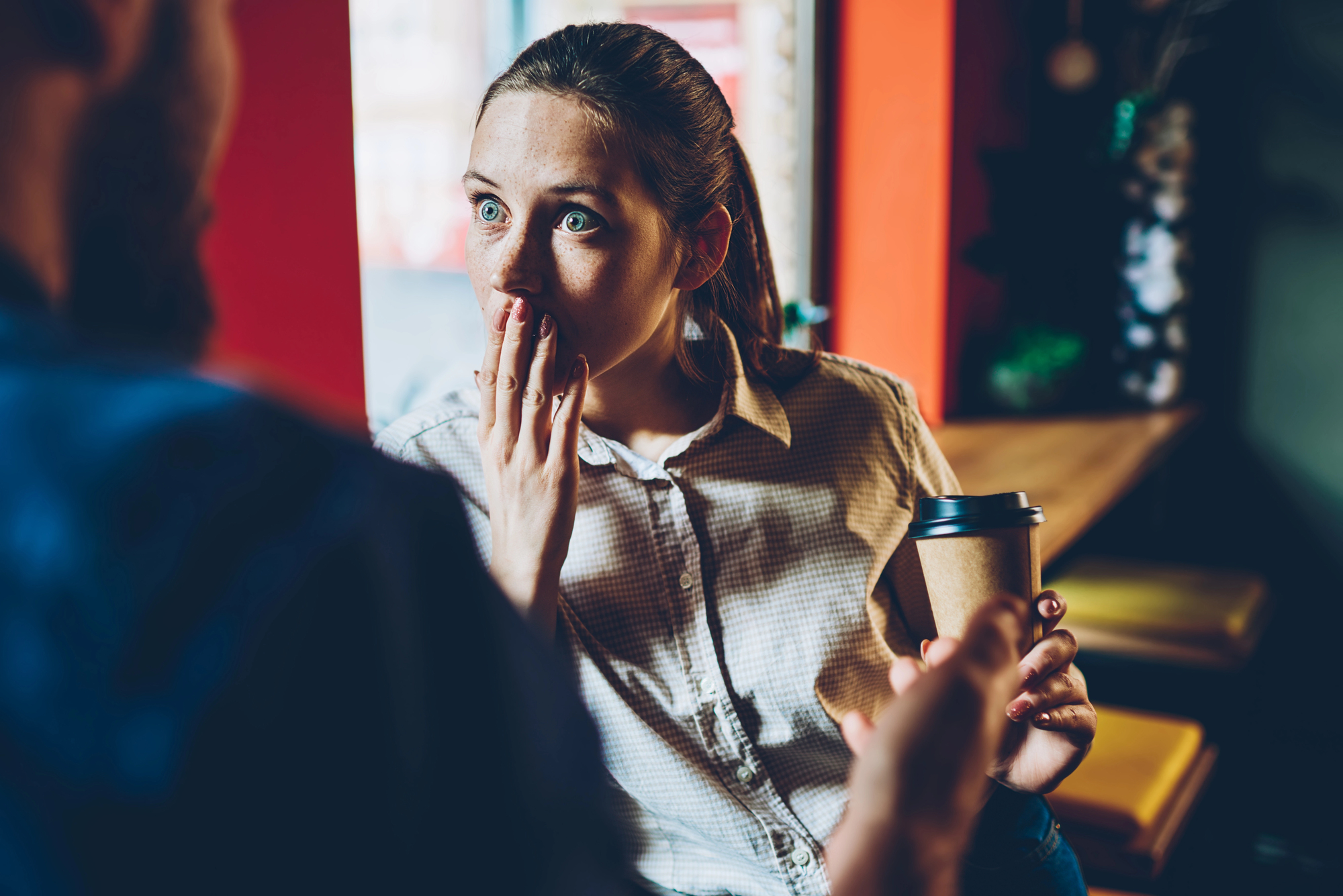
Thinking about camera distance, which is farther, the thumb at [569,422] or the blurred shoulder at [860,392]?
the blurred shoulder at [860,392]

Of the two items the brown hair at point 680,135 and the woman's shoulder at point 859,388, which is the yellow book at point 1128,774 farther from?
the brown hair at point 680,135

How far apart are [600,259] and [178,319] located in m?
0.58

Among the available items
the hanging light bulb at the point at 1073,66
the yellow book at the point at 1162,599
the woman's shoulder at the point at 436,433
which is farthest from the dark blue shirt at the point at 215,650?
the hanging light bulb at the point at 1073,66

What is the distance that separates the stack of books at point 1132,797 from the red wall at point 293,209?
4.13 ft

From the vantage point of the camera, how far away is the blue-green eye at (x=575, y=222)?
0.95 meters

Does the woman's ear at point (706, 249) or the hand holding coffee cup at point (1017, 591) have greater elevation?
the woman's ear at point (706, 249)

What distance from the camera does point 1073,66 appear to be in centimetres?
327

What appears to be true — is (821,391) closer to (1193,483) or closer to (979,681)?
(979,681)

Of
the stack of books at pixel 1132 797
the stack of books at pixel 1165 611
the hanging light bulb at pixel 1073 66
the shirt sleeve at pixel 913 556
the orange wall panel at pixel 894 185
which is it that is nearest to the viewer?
the shirt sleeve at pixel 913 556

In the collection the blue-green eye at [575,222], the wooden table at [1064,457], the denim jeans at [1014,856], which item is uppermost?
the blue-green eye at [575,222]

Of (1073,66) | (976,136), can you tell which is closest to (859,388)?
(976,136)

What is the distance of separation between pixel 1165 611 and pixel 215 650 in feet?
7.93

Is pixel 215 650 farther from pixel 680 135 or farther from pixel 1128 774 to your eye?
pixel 1128 774

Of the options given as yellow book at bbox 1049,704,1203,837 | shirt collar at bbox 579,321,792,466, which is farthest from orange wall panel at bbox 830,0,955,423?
shirt collar at bbox 579,321,792,466
